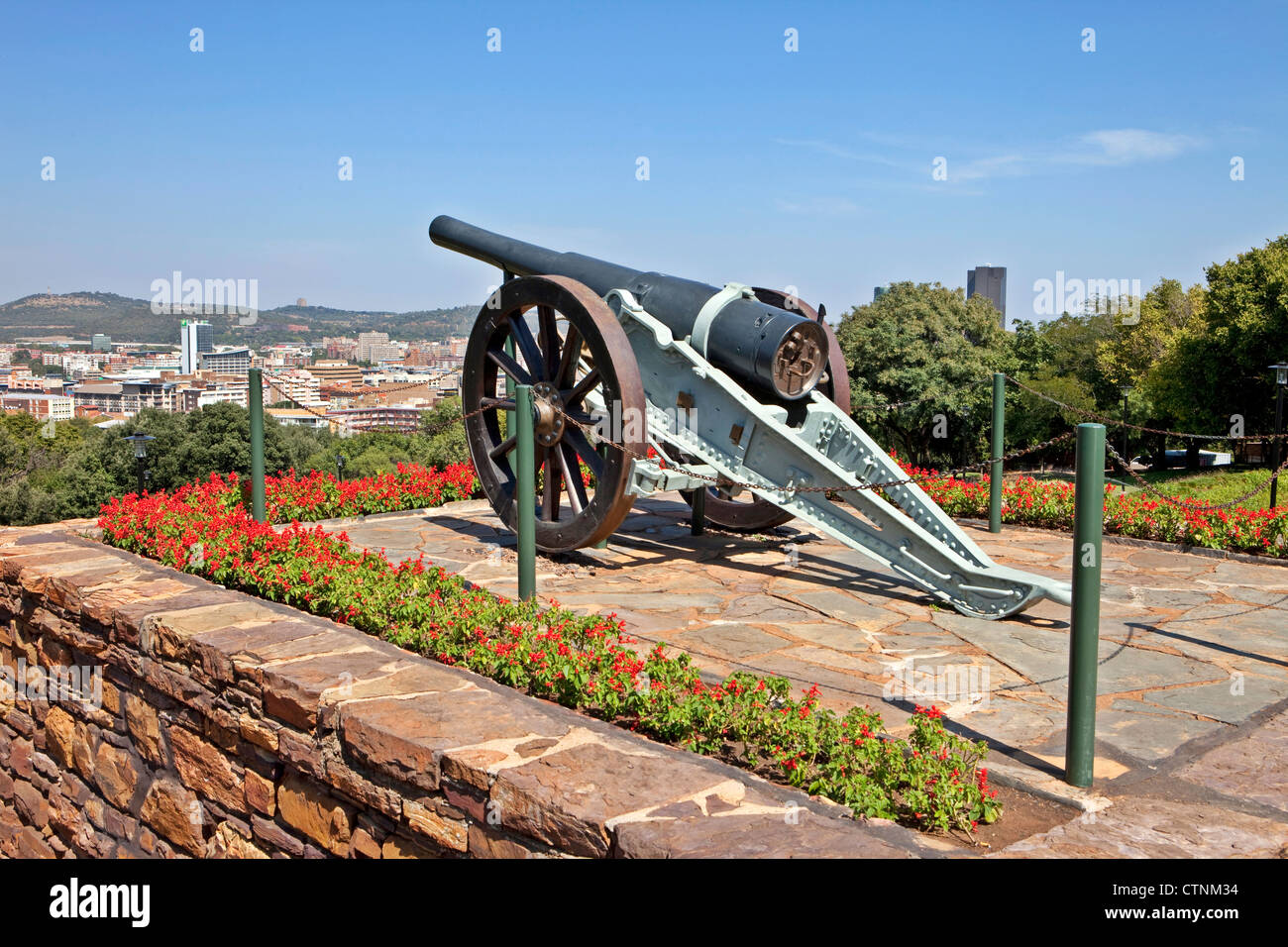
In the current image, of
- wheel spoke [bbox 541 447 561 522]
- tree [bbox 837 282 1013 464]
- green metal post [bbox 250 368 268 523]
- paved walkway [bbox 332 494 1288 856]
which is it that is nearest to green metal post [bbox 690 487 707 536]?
paved walkway [bbox 332 494 1288 856]

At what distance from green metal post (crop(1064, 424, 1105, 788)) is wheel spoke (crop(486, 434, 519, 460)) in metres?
4.47

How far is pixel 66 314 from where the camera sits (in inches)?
3091

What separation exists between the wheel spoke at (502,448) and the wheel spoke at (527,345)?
52 centimetres

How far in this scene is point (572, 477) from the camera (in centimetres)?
691

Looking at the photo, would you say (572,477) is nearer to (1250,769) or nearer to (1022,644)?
(1022,644)

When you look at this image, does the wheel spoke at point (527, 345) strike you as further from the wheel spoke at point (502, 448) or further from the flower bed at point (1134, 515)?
the flower bed at point (1134, 515)

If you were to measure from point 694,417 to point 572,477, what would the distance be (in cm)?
94

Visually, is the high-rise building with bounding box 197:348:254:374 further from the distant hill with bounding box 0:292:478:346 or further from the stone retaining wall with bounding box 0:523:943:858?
the stone retaining wall with bounding box 0:523:943:858

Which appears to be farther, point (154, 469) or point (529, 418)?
point (154, 469)

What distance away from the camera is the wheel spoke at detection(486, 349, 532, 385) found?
23.3ft

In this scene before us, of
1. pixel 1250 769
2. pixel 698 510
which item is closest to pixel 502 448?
pixel 698 510
